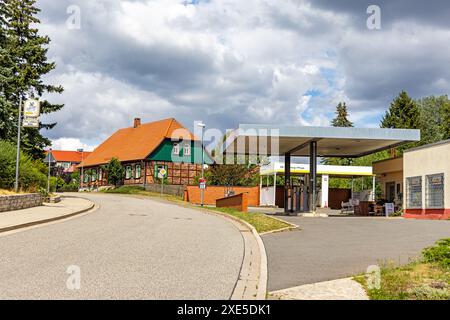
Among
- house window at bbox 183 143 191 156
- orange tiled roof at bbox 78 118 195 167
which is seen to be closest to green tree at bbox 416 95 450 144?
house window at bbox 183 143 191 156

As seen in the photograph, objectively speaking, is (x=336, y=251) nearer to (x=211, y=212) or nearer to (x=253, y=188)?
(x=211, y=212)

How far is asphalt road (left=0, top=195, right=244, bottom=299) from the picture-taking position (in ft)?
22.7

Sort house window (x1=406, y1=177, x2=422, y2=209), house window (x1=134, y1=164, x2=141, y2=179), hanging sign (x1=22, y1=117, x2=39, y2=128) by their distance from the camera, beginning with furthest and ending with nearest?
house window (x1=134, y1=164, x2=141, y2=179)
house window (x1=406, y1=177, x2=422, y2=209)
hanging sign (x1=22, y1=117, x2=39, y2=128)

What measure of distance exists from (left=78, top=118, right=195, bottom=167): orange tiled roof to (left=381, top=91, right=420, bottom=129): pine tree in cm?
3123

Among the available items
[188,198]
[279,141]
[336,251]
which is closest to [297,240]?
[336,251]

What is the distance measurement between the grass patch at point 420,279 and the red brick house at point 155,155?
49243mm

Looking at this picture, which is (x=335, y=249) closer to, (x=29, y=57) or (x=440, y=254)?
(x=440, y=254)

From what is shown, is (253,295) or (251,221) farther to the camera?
(251,221)

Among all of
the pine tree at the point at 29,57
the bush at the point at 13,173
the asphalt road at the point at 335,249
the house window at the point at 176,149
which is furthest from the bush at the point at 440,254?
the house window at the point at 176,149

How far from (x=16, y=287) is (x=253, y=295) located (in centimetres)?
320

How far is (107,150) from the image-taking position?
71.6m

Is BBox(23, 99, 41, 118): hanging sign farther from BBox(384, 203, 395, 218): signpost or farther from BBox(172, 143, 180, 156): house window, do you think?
BBox(172, 143, 180, 156): house window

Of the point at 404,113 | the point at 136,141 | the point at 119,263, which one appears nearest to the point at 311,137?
the point at 119,263

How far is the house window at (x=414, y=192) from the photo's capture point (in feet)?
91.6
